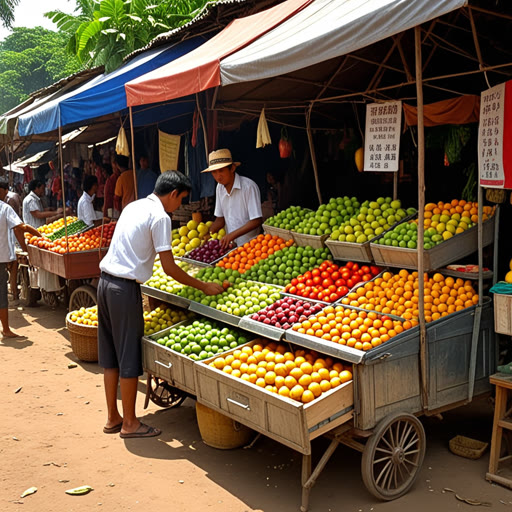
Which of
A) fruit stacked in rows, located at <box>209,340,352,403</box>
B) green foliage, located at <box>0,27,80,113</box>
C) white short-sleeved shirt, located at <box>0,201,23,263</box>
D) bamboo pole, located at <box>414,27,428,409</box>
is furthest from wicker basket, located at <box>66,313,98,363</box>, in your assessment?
green foliage, located at <box>0,27,80,113</box>

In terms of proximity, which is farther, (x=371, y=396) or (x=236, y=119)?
(x=236, y=119)

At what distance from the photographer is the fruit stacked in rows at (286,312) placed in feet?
13.7

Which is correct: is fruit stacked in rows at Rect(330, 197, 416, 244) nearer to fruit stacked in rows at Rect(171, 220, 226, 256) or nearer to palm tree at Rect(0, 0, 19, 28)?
fruit stacked in rows at Rect(171, 220, 226, 256)

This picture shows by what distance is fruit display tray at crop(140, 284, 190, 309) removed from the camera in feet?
16.6

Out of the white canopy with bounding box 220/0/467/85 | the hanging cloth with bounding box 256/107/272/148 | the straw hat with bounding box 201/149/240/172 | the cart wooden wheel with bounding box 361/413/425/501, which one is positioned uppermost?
the white canopy with bounding box 220/0/467/85

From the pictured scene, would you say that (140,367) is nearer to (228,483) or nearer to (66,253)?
(228,483)

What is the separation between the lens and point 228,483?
13.0ft

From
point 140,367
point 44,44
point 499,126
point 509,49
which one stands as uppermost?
point 44,44

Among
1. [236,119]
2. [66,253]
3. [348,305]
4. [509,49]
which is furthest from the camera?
[236,119]

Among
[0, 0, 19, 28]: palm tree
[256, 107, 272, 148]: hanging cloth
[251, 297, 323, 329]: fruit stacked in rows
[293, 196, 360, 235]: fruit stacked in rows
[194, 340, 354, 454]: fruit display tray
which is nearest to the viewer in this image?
[194, 340, 354, 454]: fruit display tray

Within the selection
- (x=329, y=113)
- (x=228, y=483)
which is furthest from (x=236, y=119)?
(x=228, y=483)

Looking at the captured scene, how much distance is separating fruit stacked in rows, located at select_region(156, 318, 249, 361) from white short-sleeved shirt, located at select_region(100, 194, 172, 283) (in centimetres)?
54

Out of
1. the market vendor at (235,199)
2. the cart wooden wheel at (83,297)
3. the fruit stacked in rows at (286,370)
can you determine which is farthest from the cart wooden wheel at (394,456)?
the cart wooden wheel at (83,297)

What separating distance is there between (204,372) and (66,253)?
4.30 metres
